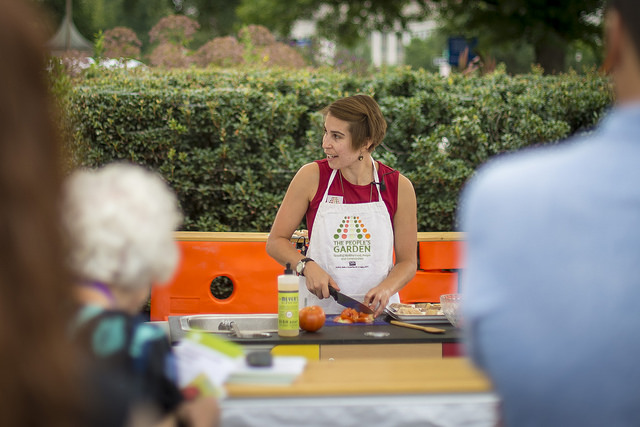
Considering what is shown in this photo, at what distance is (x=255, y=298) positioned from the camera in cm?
544

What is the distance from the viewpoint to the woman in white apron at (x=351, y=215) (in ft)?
12.7

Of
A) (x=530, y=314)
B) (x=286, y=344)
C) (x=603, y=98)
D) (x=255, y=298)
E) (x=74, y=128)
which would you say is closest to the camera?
(x=530, y=314)

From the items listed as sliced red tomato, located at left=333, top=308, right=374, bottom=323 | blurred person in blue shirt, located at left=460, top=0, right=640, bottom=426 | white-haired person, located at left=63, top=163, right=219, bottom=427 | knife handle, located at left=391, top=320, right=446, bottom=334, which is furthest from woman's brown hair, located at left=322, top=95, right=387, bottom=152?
blurred person in blue shirt, located at left=460, top=0, right=640, bottom=426

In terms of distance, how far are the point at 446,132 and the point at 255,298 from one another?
2.43 meters

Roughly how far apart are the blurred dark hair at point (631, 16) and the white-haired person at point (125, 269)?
97 cm

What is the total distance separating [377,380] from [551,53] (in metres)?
12.7

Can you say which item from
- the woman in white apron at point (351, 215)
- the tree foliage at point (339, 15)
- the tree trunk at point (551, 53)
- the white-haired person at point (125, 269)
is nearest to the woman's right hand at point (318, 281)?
the woman in white apron at point (351, 215)

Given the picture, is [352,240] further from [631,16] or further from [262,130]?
[262,130]

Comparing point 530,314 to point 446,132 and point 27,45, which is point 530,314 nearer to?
point 27,45

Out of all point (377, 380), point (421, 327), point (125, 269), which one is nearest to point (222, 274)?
point (421, 327)

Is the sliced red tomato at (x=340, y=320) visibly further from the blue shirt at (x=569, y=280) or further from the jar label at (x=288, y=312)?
the blue shirt at (x=569, y=280)

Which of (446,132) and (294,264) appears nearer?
(294,264)

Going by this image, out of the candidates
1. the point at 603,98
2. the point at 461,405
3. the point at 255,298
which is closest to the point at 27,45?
the point at 461,405

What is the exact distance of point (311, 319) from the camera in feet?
10.00
